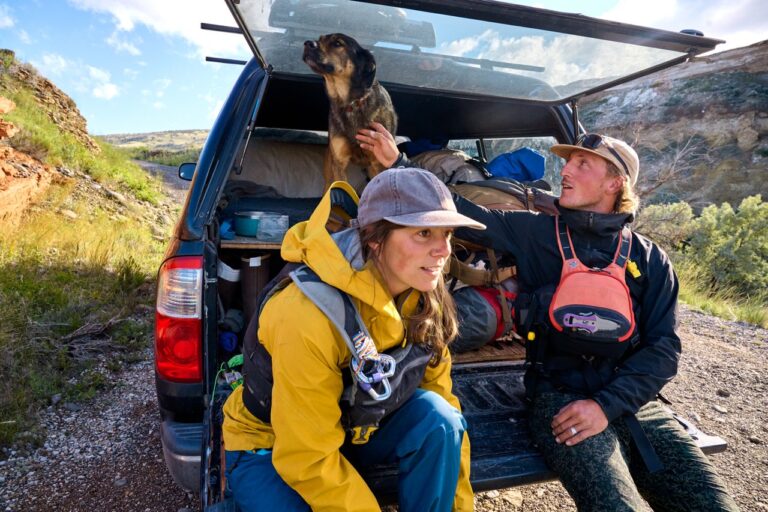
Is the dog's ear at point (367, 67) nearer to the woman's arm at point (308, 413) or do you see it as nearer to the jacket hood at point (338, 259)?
the jacket hood at point (338, 259)

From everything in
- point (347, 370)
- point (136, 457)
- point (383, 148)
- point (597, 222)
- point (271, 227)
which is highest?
point (383, 148)

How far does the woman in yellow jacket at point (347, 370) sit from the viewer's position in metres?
1.37

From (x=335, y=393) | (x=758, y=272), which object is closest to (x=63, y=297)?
(x=335, y=393)

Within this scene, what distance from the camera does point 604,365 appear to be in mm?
2143

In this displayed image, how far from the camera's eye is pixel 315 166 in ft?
16.0

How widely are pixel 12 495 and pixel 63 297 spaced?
249 cm

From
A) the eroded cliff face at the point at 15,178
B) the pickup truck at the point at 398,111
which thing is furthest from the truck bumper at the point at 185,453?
the eroded cliff face at the point at 15,178

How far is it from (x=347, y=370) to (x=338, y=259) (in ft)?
1.29

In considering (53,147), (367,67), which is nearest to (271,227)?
(367,67)

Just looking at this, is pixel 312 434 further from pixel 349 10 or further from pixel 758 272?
pixel 758 272

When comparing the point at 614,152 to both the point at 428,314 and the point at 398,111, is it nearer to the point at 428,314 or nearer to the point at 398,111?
the point at 428,314

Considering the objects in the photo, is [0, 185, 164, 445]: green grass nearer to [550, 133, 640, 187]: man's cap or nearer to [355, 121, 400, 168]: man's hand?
[355, 121, 400, 168]: man's hand

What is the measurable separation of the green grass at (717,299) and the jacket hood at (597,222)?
6.38 m

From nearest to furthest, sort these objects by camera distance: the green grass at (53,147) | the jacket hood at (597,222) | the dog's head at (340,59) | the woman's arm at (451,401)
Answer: the woman's arm at (451,401), the jacket hood at (597,222), the dog's head at (340,59), the green grass at (53,147)
